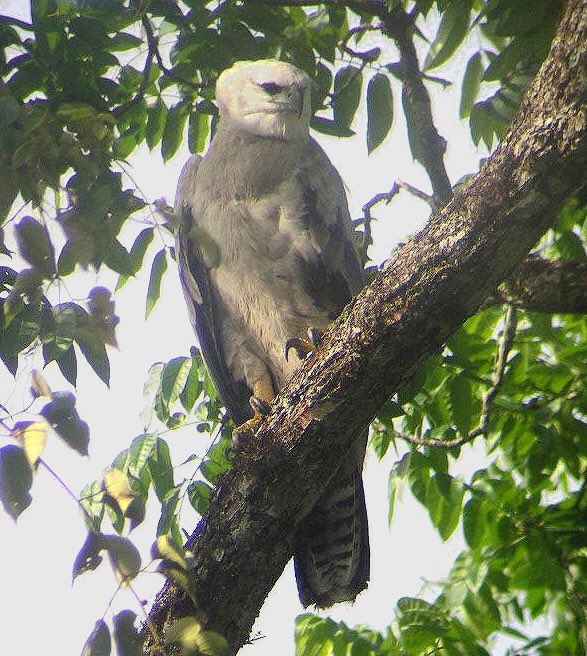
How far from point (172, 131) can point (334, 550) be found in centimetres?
163

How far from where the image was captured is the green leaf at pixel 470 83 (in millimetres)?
2896

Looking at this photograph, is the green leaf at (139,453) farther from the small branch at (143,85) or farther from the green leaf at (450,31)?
the green leaf at (450,31)

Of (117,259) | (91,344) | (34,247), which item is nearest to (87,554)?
(91,344)

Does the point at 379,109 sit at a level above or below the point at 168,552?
above

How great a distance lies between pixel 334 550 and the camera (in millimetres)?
2875

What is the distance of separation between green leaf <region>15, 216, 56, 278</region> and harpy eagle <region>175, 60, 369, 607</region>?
1.54 m

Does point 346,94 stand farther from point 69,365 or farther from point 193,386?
point 69,365

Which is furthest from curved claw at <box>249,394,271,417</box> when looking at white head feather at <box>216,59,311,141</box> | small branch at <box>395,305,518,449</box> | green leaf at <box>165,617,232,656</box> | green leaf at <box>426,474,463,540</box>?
green leaf at <box>165,617,232,656</box>

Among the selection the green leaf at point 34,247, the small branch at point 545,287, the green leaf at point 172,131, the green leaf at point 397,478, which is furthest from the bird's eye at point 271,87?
the green leaf at point 34,247

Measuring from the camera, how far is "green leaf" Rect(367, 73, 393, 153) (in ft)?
9.67

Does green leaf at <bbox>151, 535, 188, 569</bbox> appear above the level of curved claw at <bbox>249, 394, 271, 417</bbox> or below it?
below

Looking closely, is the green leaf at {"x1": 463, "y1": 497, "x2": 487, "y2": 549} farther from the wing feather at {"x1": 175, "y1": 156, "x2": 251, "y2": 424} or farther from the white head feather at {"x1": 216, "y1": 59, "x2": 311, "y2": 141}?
the white head feather at {"x1": 216, "y1": 59, "x2": 311, "y2": 141}

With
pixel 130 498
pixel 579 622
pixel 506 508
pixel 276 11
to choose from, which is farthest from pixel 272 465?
pixel 276 11

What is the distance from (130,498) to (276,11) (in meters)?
2.12
